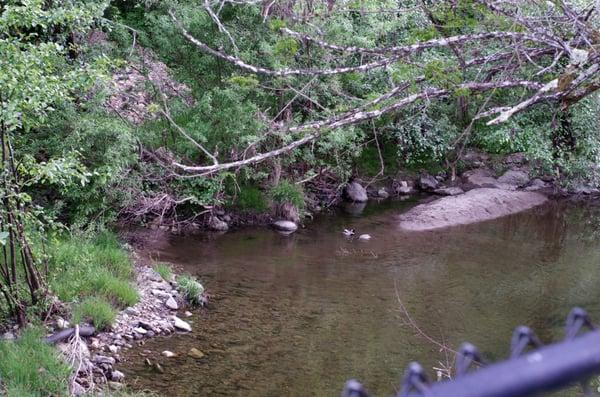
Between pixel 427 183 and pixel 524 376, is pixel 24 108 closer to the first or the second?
pixel 524 376

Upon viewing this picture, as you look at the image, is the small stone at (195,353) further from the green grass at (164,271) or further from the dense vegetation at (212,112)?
the green grass at (164,271)

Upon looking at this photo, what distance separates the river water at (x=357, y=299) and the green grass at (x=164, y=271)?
523 mm

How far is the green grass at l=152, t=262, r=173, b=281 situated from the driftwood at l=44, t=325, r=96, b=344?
6.22ft

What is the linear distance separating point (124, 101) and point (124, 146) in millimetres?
2299

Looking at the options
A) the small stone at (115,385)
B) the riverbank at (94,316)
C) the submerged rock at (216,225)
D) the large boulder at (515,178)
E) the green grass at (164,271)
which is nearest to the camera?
the riverbank at (94,316)

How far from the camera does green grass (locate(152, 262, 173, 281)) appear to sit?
332 inches

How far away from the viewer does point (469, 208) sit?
43.8 feet

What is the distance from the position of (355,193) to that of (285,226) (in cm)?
295

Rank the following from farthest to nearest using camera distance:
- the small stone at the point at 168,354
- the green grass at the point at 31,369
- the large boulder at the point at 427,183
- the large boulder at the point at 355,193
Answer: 1. the large boulder at the point at 427,183
2. the large boulder at the point at 355,193
3. the small stone at the point at 168,354
4. the green grass at the point at 31,369

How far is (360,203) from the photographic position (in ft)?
45.9

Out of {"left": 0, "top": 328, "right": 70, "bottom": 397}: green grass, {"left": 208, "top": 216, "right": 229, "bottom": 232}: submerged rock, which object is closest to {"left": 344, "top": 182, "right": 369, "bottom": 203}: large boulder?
{"left": 208, "top": 216, "right": 229, "bottom": 232}: submerged rock

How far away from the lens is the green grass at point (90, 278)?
6707mm

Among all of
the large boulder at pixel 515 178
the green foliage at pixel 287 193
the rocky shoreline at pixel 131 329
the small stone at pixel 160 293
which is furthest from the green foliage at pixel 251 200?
the large boulder at pixel 515 178

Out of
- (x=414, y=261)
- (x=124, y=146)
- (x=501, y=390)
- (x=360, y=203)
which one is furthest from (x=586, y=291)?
(x=501, y=390)
